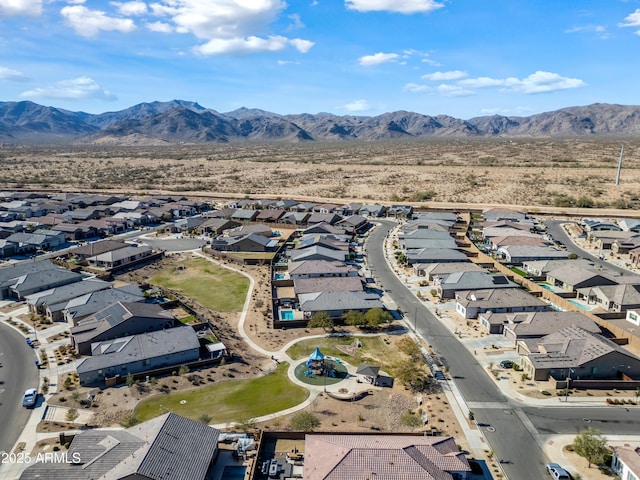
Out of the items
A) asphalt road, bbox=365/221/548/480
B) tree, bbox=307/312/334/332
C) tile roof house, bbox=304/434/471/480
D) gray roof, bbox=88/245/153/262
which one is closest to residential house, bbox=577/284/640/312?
asphalt road, bbox=365/221/548/480

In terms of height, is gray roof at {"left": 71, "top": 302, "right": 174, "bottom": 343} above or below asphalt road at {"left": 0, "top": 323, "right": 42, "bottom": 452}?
above

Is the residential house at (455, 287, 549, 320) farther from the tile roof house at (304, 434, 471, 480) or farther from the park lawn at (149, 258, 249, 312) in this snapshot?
the park lawn at (149, 258, 249, 312)

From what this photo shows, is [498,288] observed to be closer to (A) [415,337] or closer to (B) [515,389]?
(A) [415,337]

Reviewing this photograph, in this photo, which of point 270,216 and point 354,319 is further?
point 270,216

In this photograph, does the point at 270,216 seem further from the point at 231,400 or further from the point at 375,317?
the point at 231,400

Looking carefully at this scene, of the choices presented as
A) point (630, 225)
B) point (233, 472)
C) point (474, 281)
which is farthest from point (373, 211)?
point (233, 472)

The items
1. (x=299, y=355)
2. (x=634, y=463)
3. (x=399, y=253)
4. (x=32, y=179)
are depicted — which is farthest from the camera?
(x=32, y=179)

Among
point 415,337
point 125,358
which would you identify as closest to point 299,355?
point 415,337
